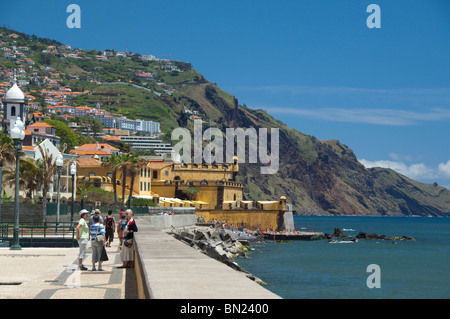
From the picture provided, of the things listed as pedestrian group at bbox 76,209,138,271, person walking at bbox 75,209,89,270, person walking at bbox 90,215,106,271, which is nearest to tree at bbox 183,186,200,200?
pedestrian group at bbox 76,209,138,271

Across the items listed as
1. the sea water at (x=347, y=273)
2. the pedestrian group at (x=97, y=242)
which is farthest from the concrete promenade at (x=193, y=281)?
the sea water at (x=347, y=273)

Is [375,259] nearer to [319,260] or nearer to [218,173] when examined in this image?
[319,260]

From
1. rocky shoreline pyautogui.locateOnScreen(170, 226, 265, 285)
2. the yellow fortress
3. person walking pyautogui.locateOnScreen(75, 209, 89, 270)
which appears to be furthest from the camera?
the yellow fortress

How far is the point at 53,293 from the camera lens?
40.1 ft

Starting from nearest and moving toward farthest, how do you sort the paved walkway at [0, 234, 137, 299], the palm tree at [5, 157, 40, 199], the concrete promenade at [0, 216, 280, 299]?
1. the concrete promenade at [0, 216, 280, 299]
2. the paved walkway at [0, 234, 137, 299]
3. the palm tree at [5, 157, 40, 199]

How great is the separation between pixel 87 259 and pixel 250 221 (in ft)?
239

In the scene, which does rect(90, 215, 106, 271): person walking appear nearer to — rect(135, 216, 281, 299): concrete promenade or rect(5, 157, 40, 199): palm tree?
rect(135, 216, 281, 299): concrete promenade

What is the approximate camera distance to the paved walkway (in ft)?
39.9

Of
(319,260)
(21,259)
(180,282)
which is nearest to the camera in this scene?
(180,282)

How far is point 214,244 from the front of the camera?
46906 mm

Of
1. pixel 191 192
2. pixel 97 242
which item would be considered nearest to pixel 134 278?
pixel 97 242

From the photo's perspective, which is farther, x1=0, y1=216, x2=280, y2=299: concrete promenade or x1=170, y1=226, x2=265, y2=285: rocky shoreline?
x1=170, y1=226, x2=265, y2=285: rocky shoreline

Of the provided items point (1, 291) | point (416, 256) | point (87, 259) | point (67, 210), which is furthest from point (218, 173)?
point (1, 291)

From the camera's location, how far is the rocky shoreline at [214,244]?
38.8 m
